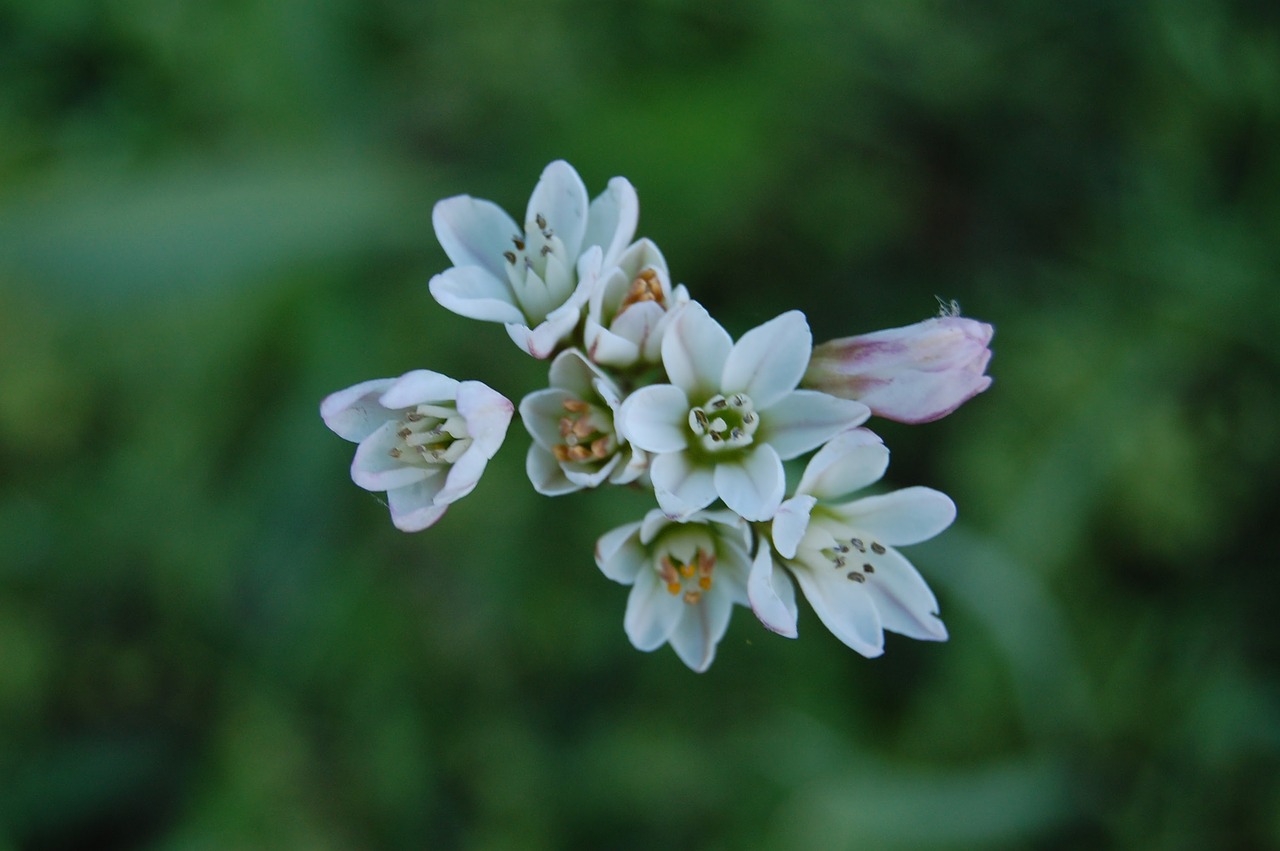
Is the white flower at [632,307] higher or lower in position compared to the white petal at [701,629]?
higher

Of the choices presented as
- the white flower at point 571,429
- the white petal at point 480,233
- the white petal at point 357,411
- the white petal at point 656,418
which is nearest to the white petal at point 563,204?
the white petal at point 480,233

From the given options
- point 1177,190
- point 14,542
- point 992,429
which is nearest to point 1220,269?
point 1177,190

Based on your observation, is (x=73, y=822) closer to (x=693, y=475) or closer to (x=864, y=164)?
(x=693, y=475)

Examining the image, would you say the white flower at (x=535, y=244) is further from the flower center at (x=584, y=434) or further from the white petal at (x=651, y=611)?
the white petal at (x=651, y=611)

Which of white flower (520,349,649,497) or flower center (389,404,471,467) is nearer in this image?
flower center (389,404,471,467)

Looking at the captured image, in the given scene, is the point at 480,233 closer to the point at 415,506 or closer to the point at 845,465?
the point at 415,506

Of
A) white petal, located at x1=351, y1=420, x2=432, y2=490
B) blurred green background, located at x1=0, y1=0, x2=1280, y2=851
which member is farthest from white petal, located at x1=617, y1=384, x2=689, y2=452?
blurred green background, located at x1=0, y1=0, x2=1280, y2=851

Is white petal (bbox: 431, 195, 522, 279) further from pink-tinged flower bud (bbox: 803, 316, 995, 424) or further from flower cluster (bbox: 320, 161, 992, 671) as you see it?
pink-tinged flower bud (bbox: 803, 316, 995, 424)
